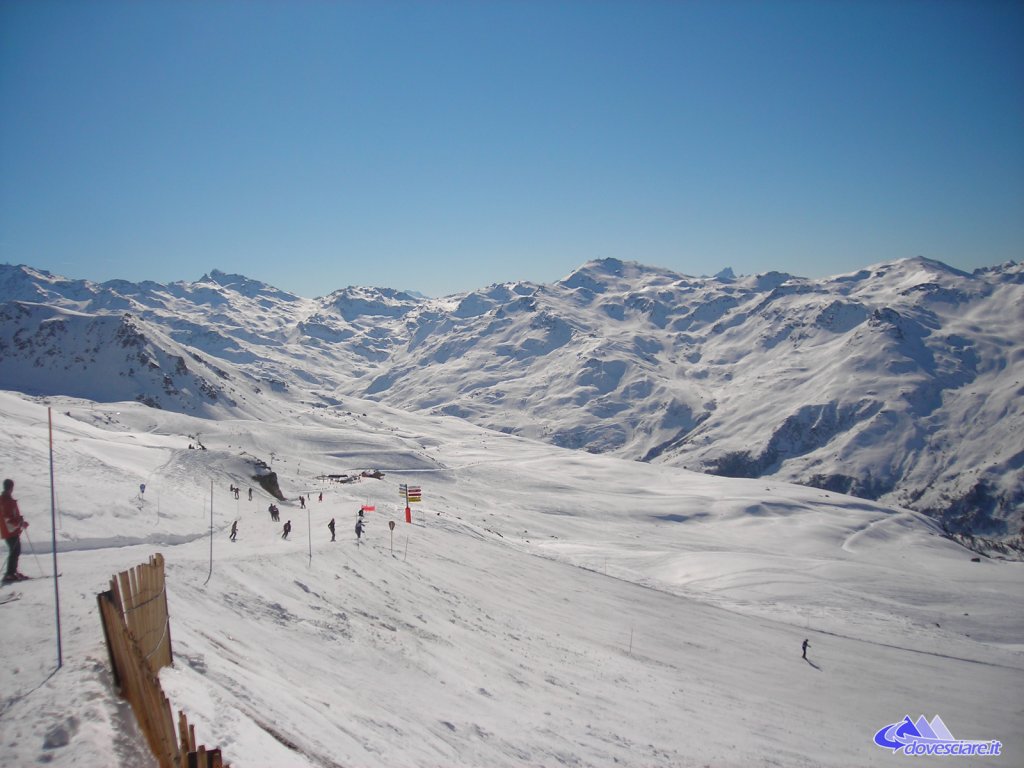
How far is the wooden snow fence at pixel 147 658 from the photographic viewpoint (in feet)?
26.2

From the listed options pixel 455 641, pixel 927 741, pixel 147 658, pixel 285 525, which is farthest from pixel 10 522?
pixel 927 741

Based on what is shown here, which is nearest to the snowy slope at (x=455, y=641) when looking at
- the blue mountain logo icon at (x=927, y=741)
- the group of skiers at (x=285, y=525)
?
the blue mountain logo icon at (x=927, y=741)

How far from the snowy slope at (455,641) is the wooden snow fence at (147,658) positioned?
1.46 ft

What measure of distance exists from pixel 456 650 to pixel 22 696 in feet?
54.7

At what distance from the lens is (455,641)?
2570cm

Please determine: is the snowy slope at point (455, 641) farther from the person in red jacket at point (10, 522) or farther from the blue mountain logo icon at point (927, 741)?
the person in red jacket at point (10, 522)

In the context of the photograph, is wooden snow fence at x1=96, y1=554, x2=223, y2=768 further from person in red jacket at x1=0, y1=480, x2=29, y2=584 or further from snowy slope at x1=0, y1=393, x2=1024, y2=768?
person in red jacket at x1=0, y1=480, x2=29, y2=584

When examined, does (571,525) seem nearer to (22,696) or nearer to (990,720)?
(990,720)

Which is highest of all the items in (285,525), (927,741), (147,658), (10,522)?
(10,522)

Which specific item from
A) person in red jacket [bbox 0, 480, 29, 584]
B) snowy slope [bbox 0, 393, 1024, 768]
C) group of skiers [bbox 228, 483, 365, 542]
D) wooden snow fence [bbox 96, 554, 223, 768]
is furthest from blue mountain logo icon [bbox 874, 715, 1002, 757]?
person in red jacket [bbox 0, 480, 29, 584]

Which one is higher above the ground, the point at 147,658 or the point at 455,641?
the point at 147,658

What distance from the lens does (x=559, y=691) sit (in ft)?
77.4

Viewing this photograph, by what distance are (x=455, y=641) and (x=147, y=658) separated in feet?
53.9

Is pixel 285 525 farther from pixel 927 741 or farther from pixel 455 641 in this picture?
pixel 927 741
